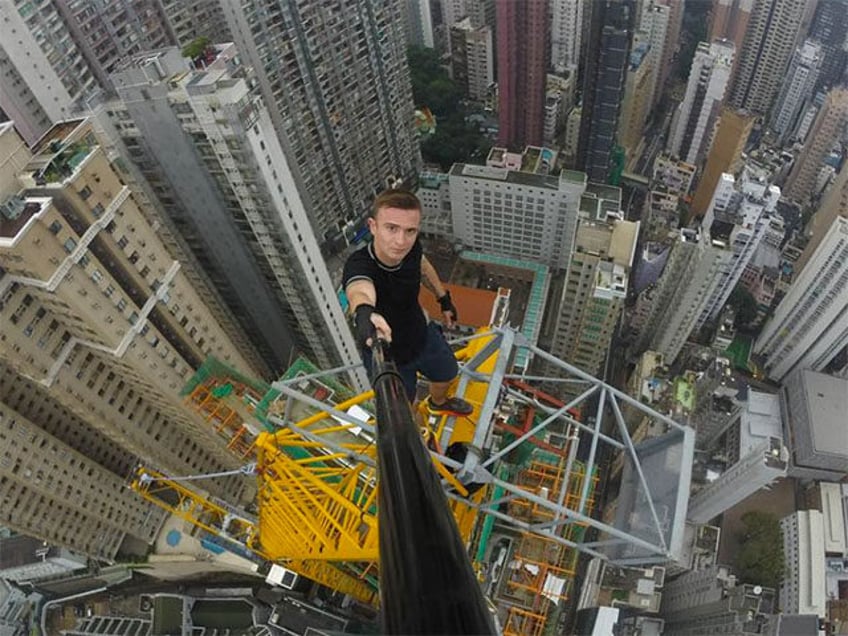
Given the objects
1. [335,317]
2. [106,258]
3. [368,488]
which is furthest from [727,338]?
[106,258]

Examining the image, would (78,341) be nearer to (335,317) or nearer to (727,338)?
(335,317)

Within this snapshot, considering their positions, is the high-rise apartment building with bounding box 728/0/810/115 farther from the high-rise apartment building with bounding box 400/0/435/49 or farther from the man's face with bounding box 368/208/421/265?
the man's face with bounding box 368/208/421/265

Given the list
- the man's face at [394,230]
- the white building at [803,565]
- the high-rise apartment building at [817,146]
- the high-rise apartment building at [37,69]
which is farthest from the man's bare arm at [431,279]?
the high-rise apartment building at [817,146]

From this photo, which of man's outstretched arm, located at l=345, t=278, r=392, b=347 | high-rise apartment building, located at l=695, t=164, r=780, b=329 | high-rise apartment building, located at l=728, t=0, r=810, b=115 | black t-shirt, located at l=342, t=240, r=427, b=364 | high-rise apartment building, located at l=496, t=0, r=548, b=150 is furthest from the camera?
high-rise apartment building, located at l=728, t=0, r=810, b=115

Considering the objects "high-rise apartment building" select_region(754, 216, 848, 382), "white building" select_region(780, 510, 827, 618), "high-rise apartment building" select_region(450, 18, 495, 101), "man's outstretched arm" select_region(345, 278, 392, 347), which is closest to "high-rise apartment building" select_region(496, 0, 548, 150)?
"high-rise apartment building" select_region(450, 18, 495, 101)

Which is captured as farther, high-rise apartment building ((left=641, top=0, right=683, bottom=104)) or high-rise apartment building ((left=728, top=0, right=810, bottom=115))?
high-rise apartment building ((left=641, top=0, right=683, bottom=104))

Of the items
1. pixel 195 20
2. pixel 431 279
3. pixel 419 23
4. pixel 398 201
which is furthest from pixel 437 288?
pixel 419 23

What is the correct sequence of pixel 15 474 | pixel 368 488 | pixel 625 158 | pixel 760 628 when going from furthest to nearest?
pixel 625 158, pixel 760 628, pixel 15 474, pixel 368 488
